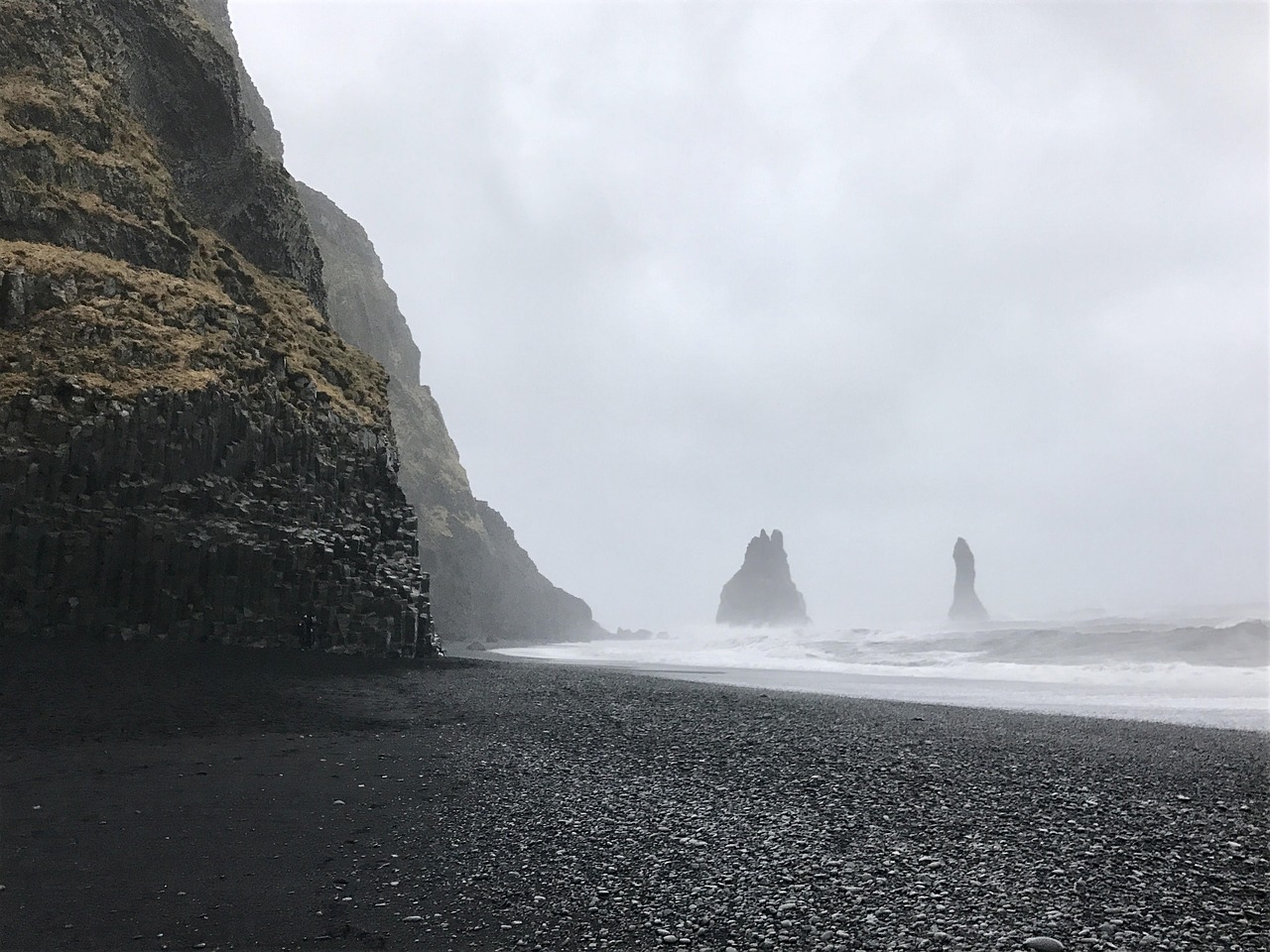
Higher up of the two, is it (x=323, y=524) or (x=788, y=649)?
(x=323, y=524)

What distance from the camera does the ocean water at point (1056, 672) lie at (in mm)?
23156

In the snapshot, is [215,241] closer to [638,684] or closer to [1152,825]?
[638,684]

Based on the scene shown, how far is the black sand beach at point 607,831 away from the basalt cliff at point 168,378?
23.0 ft

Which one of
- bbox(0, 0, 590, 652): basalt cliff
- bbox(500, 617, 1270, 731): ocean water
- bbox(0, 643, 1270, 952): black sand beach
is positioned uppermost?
bbox(0, 0, 590, 652): basalt cliff

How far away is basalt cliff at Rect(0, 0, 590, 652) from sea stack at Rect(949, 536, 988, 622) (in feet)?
436

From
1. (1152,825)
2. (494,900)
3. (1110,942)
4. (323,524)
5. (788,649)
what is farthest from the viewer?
(788,649)

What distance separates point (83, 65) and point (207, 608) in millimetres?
25289

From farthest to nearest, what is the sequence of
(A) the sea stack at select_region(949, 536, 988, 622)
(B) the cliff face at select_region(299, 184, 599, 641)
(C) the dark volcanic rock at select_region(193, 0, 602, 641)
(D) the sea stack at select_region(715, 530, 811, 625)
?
(D) the sea stack at select_region(715, 530, 811, 625), (A) the sea stack at select_region(949, 536, 988, 622), (B) the cliff face at select_region(299, 184, 599, 641), (C) the dark volcanic rock at select_region(193, 0, 602, 641)

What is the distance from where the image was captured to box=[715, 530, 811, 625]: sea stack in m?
151

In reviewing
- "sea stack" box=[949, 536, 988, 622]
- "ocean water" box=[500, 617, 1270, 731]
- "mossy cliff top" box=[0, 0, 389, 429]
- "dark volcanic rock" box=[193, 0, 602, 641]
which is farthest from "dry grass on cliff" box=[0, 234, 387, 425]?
"sea stack" box=[949, 536, 988, 622]

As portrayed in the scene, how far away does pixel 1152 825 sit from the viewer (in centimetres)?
891

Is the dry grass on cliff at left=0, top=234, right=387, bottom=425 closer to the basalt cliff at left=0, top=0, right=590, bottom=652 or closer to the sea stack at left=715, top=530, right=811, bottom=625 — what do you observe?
the basalt cliff at left=0, top=0, right=590, bottom=652

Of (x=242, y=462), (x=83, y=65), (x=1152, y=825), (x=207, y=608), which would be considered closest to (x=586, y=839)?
(x=1152, y=825)

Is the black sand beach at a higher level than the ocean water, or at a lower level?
higher
